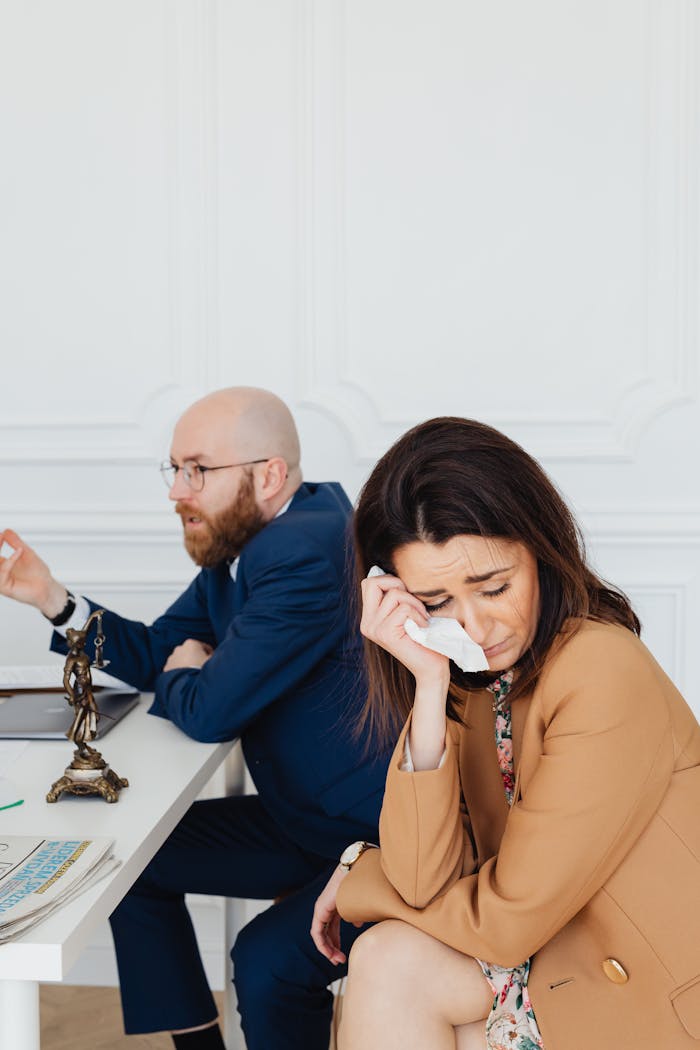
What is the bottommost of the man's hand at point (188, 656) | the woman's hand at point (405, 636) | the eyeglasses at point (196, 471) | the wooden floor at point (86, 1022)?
the wooden floor at point (86, 1022)

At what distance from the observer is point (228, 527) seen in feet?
7.06

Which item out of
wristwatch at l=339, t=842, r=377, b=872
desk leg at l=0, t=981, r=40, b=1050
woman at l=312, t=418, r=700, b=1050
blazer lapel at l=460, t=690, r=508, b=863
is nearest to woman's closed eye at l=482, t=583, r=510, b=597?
woman at l=312, t=418, r=700, b=1050

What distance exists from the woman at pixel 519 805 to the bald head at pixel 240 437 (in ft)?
2.15

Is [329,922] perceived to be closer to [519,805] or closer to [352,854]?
[352,854]

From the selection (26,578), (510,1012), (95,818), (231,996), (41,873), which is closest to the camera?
(41,873)

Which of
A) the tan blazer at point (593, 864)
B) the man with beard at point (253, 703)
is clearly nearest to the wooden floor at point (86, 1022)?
the man with beard at point (253, 703)

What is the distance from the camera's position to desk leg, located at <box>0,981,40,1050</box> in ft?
3.50

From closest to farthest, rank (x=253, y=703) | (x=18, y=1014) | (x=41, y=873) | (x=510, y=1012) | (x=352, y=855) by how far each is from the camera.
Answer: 1. (x=18, y=1014)
2. (x=41, y=873)
3. (x=510, y=1012)
4. (x=352, y=855)
5. (x=253, y=703)

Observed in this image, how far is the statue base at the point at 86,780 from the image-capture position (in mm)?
1472

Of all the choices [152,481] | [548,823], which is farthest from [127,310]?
[548,823]

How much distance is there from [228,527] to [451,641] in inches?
34.0

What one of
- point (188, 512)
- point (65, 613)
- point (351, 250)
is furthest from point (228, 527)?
point (351, 250)

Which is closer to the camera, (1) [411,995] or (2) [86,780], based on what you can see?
(1) [411,995]

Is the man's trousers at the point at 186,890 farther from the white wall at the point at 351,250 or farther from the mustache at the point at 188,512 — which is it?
the white wall at the point at 351,250
